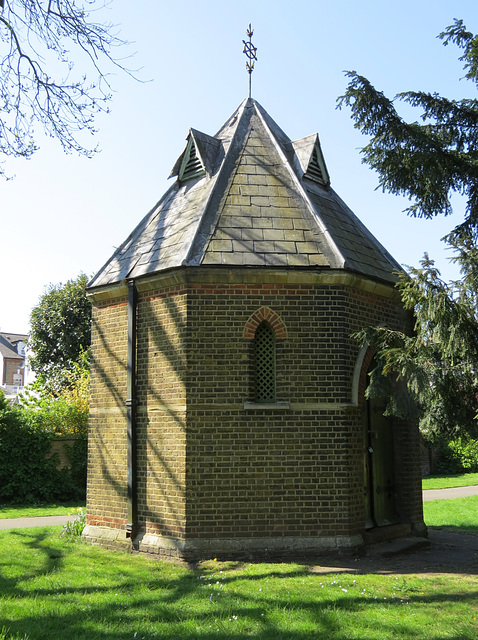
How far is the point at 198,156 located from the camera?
11.6 m

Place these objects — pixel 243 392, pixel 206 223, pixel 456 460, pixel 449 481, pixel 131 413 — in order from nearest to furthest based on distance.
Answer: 1. pixel 243 392
2. pixel 131 413
3. pixel 206 223
4. pixel 449 481
5. pixel 456 460

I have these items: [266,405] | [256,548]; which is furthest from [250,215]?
[256,548]

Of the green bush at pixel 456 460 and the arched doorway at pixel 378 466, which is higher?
the arched doorway at pixel 378 466

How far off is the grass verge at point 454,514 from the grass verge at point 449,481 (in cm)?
438

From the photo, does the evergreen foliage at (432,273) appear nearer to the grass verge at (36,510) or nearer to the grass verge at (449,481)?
the grass verge at (36,510)

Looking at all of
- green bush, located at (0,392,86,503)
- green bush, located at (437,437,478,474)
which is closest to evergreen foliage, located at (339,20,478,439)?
green bush, located at (0,392,86,503)

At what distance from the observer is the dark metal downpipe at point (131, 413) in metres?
9.61

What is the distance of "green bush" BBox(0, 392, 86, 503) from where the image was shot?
17.6m

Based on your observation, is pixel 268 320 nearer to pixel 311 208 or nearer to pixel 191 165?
pixel 311 208

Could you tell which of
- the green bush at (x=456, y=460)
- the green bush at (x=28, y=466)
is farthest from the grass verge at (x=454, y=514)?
the green bush at (x=28, y=466)

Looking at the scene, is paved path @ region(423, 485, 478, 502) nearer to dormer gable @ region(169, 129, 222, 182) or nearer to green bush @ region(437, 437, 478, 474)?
green bush @ region(437, 437, 478, 474)

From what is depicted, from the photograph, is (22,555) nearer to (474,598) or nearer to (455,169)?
(474,598)

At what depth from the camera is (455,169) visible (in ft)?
34.9

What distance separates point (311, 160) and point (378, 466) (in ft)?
19.7
